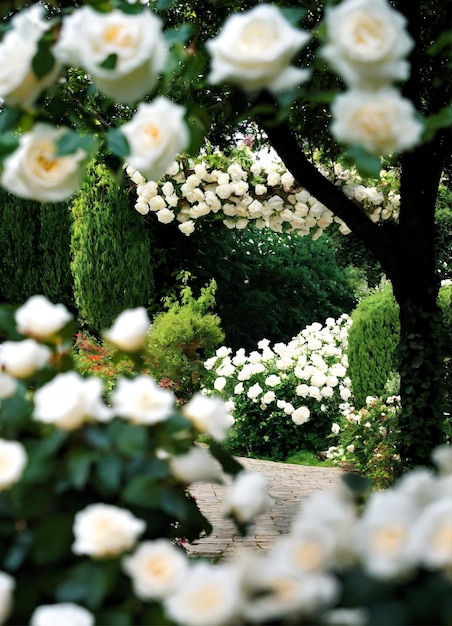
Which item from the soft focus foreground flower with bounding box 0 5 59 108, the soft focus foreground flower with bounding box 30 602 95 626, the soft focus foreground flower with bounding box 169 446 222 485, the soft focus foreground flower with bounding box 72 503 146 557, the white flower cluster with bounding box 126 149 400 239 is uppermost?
the white flower cluster with bounding box 126 149 400 239

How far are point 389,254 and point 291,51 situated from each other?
2.82 metres

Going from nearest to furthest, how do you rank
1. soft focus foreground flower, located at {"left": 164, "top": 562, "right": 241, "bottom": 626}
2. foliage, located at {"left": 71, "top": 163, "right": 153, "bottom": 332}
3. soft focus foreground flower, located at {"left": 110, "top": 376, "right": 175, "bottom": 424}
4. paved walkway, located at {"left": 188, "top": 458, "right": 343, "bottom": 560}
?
soft focus foreground flower, located at {"left": 164, "top": 562, "right": 241, "bottom": 626} < soft focus foreground flower, located at {"left": 110, "top": 376, "right": 175, "bottom": 424} < paved walkway, located at {"left": 188, "top": 458, "right": 343, "bottom": 560} < foliage, located at {"left": 71, "top": 163, "right": 153, "bottom": 332}

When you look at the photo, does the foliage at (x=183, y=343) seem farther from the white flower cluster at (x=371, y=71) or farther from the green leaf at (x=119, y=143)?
the white flower cluster at (x=371, y=71)

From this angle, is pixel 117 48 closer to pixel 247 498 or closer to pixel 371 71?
pixel 371 71

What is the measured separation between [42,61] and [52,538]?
0.69 metres

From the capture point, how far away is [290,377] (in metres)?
7.73

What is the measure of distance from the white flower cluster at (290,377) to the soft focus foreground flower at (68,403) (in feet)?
20.0

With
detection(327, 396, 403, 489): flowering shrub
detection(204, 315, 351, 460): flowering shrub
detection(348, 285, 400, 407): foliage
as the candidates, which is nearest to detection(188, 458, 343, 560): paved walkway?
detection(327, 396, 403, 489): flowering shrub

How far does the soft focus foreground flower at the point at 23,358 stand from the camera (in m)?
1.15

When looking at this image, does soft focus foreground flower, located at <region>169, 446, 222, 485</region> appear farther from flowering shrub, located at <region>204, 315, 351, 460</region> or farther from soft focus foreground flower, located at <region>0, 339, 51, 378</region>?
flowering shrub, located at <region>204, 315, 351, 460</region>

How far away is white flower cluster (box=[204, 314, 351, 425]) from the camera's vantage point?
24.3 ft

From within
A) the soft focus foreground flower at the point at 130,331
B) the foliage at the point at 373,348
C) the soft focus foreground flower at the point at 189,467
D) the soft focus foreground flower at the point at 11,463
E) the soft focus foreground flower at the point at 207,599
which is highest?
the foliage at the point at 373,348

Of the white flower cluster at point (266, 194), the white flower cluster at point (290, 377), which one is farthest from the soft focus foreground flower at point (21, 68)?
the white flower cluster at point (290, 377)

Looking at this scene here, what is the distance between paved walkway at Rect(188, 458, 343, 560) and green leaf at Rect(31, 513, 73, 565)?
1.94 meters
